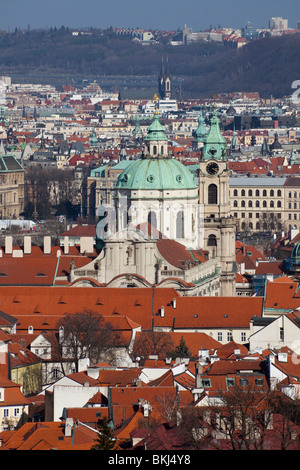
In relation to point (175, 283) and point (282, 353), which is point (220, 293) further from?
point (282, 353)

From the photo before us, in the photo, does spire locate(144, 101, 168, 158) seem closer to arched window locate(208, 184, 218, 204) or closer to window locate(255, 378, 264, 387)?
arched window locate(208, 184, 218, 204)

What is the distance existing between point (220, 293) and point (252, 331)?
950cm

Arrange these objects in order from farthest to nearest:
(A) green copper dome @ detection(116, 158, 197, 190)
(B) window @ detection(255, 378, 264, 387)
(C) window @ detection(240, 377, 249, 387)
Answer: (A) green copper dome @ detection(116, 158, 197, 190) < (B) window @ detection(255, 378, 264, 387) < (C) window @ detection(240, 377, 249, 387)

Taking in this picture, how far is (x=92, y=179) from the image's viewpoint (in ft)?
330

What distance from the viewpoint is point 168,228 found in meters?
58.2

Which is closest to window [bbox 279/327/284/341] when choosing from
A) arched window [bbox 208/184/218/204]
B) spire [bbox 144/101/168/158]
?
spire [bbox 144/101/168/158]

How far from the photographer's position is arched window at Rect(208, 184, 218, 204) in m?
61.1

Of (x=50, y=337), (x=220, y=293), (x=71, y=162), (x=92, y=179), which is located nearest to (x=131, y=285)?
(x=220, y=293)

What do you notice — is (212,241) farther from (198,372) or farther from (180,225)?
(198,372)

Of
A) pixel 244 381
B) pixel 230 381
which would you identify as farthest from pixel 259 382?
pixel 230 381

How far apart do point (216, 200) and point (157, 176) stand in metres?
3.22

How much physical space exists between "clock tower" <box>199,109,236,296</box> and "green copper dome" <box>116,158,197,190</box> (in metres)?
1.68

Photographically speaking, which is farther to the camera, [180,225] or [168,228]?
[180,225]

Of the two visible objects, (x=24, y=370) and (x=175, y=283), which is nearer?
(x=24, y=370)
